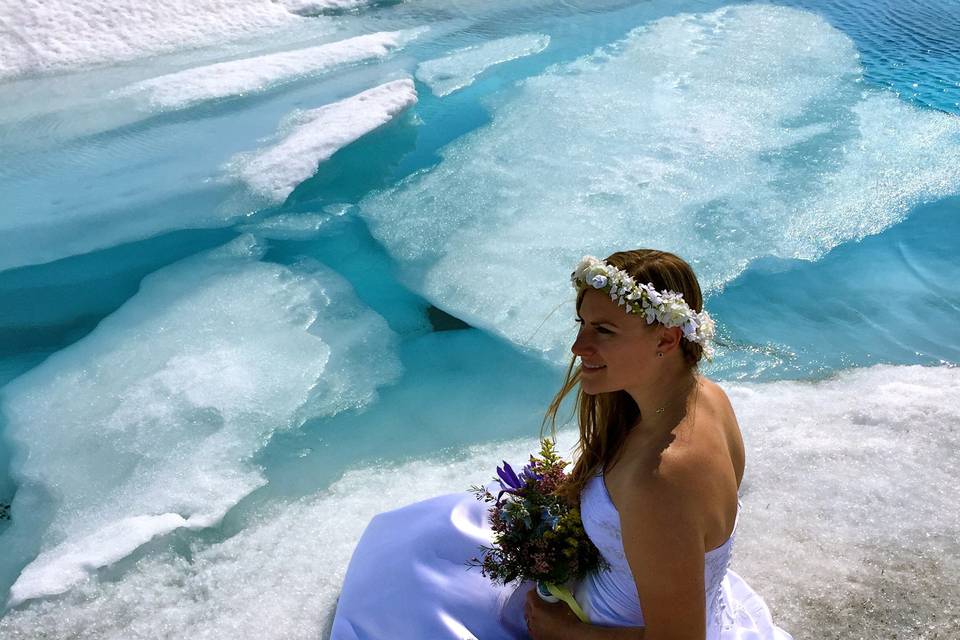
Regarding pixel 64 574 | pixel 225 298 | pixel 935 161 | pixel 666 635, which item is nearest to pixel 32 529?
pixel 64 574

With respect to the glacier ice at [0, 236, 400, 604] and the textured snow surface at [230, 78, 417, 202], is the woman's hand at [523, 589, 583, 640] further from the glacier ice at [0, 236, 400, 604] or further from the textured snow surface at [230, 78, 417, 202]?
the textured snow surface at [230, 78, 417, 202]

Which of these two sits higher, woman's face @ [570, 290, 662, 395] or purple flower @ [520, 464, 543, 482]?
woman's face @ [570, 290, 662, 395]

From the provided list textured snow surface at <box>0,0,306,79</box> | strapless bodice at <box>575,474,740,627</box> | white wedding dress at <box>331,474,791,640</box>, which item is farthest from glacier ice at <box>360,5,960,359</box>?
textured snow surface at <box>0,0,306,79</box>

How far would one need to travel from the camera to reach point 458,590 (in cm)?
231

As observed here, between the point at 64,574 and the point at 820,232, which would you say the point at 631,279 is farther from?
the point at 820,232

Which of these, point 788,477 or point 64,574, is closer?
point 64,574

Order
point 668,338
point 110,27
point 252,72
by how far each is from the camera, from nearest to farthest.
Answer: point 668,338, point 252,72, point 110,27

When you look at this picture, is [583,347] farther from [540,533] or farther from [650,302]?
[540,533]

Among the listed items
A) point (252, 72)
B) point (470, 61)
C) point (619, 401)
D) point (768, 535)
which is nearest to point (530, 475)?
point (619, 401)

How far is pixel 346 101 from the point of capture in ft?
20.6

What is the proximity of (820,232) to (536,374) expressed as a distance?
200 cm

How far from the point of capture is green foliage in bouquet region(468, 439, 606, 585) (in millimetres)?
2037

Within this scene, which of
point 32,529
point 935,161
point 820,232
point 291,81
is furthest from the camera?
point 291,81

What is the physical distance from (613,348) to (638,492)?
30 centimetres
